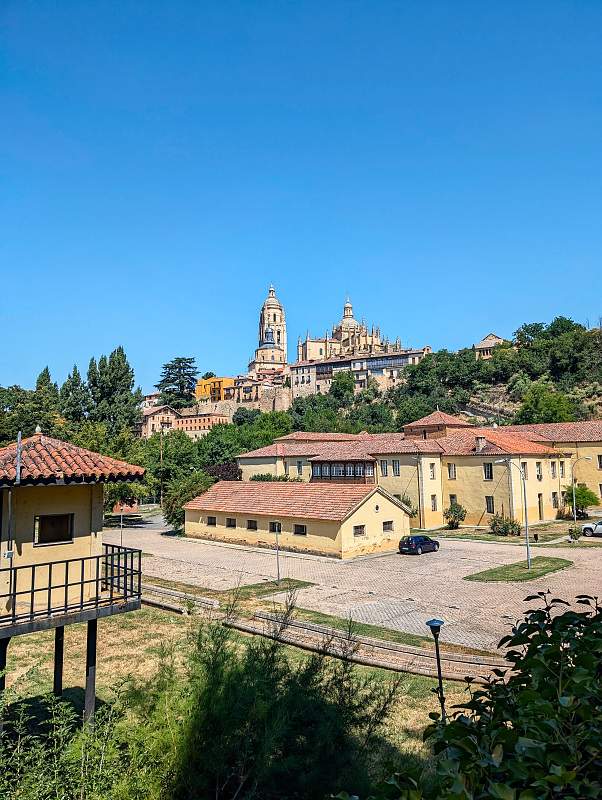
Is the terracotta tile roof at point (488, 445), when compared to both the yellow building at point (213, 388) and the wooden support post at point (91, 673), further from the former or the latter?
the yellow building at point (213, 388)

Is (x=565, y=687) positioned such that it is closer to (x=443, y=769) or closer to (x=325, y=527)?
(x=443, y=769)

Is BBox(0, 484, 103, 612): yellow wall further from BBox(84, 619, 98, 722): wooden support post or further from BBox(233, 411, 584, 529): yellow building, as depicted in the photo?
BBox(233, 411, 584, 529): yellow building

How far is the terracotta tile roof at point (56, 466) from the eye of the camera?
8836 millimetres

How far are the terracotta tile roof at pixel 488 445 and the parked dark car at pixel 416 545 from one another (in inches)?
450

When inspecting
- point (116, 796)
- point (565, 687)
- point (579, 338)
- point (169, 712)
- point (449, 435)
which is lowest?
point (116, 796)

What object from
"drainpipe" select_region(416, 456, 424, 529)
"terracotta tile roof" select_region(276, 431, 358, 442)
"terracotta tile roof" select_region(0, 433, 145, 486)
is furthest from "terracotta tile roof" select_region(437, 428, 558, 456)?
"terracotta tile roof" select_region(0, 433, 145, 486)

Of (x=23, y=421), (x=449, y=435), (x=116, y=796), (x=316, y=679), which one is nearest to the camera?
(x=116, y=796)

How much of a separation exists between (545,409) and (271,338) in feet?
408

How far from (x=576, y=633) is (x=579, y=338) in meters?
Result: 96.6

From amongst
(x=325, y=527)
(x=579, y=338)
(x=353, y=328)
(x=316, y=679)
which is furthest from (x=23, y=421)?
(x=353, y=328)

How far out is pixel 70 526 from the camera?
384 inches

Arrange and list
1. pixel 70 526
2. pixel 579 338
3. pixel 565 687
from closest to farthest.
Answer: pixel 565 687
pixel 70 526
pixel 579 338

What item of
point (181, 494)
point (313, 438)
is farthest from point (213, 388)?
point (181, 494)

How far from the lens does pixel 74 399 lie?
68.2 meters
